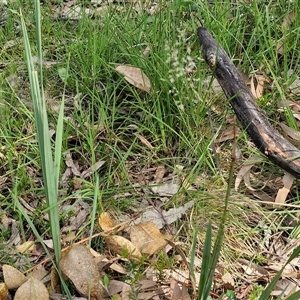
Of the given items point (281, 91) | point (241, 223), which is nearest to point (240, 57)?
point (281, 91)

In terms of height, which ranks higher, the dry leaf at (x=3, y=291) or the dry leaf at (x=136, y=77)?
the dry leaf at (x=136, y=77)

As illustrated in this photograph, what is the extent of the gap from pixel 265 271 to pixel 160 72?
0.86 meters

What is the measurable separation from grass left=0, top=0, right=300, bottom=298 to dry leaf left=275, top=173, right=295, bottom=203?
0.14 ft

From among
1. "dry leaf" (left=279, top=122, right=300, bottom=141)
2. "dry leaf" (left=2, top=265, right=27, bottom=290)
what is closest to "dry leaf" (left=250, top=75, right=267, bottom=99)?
"dry leaf" (left=279, top=122, right=300, bottom=141)

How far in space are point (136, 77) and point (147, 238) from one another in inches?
30.8

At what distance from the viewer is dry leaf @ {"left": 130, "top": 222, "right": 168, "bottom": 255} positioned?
59.4 inches

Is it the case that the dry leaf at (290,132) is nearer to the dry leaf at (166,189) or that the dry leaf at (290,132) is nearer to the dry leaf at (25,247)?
the dry leaf at (166,189)

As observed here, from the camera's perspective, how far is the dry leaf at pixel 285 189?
5.78ft

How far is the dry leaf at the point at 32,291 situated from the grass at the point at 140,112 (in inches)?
6.9

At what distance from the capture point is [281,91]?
6.56ft

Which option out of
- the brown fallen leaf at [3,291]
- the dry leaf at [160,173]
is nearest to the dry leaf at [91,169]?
the dry leaf at [160,173]

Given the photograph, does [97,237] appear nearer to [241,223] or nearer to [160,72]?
[241,223]

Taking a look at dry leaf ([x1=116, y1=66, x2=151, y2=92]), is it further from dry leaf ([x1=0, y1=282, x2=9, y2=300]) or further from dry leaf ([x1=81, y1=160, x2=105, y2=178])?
dry leaf ([x1=0, y1=282, x2=9, y2=300])

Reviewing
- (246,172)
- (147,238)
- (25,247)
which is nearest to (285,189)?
(246,172)
